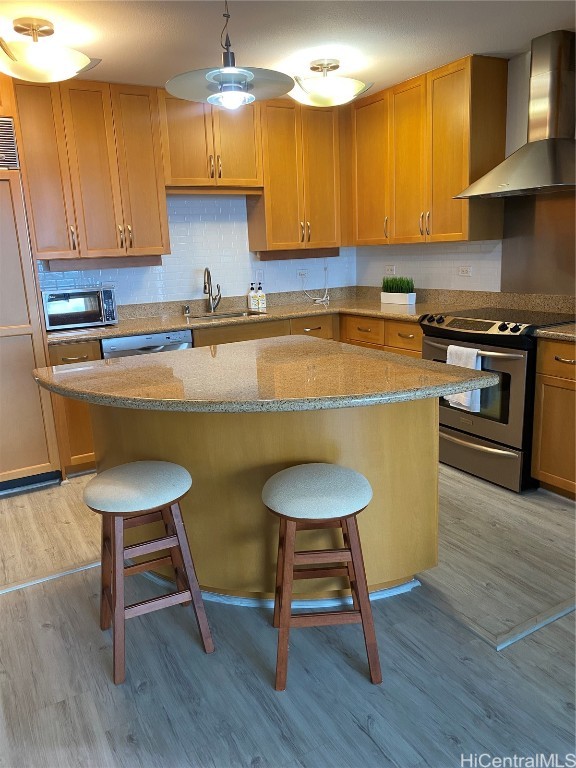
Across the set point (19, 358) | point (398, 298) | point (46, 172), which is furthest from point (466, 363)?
point (46, 172)

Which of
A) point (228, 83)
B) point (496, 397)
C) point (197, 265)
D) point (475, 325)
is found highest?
point (228, 83)

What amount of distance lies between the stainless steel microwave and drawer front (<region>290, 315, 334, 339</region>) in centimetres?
131

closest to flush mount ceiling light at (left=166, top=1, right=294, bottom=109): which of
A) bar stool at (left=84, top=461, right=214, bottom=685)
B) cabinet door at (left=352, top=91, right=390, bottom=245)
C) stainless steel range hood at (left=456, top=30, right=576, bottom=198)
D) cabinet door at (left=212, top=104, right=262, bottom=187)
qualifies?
bar stool at (left=84, top=461, right=214, bottom=685)

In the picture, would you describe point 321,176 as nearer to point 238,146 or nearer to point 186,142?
point 238,146

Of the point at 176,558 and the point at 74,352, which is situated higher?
the point at 74,352

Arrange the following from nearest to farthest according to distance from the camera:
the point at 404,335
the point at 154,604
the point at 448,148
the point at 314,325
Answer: the point at 154,604
the point at 448,148
the point at 404,335
the point at 314,325

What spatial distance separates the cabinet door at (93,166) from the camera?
3.63 metres

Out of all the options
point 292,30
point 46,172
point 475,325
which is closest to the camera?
point 292,30

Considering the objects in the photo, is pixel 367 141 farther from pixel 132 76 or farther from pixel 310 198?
pixel 132 76

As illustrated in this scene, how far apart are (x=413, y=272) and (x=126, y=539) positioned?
10.3ft

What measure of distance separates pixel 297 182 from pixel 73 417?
8.00 ft

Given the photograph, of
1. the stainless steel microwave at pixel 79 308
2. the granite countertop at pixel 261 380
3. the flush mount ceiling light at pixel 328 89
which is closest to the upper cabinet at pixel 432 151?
the flush mount ceiling light at pixel 328 89

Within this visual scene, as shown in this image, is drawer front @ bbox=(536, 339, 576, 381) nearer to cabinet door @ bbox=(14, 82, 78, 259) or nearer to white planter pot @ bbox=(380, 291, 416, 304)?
white planter pot @ bbox=(380, 291, 416, 304)

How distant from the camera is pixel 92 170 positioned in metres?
3.73
